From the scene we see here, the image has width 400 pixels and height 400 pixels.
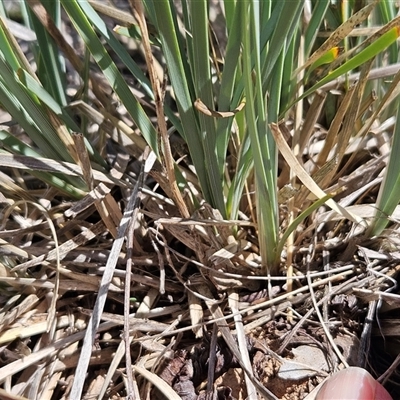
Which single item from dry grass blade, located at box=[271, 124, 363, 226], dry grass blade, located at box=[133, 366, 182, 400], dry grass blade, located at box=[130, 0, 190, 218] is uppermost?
dry grass blade, located at box=[130, 0, 190, 218]

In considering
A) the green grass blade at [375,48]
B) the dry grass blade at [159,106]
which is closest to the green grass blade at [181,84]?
the dry grass blade at [159,106]

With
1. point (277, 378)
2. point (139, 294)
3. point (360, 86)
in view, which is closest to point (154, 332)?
point (139, 294)

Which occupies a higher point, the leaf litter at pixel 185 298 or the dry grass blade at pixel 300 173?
the dry grass blade at pixel 300 173

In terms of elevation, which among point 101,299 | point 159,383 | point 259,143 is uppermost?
point 259,143

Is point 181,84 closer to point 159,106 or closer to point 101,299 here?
point 159,106

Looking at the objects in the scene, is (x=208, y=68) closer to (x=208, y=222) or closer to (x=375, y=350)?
(x=208, y=222)

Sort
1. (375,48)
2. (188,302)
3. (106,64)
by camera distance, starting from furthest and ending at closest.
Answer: (188,302)
(106,64)
(375,48)

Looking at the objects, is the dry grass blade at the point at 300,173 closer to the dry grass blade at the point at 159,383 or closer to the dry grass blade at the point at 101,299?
the dry grass blade at the point at 101,299

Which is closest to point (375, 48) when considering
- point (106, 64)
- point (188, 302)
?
point (106, 64)

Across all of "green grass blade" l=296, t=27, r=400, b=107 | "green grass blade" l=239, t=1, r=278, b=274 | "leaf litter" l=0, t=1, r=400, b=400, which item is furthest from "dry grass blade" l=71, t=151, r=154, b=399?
"green grass blade" l=296, t=27, r=400, b=107

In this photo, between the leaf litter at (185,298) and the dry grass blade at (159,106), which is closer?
the dry grass blade at (159,106)

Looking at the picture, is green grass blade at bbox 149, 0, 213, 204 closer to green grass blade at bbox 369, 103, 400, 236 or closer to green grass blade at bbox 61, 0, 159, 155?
green grass blade at bbox 61, 0, 159, 155
